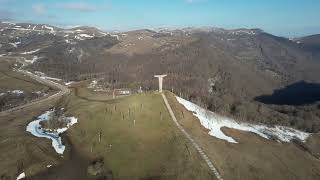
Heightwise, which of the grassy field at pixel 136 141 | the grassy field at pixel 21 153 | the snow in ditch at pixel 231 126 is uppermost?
the grassy field at pixel 136 141

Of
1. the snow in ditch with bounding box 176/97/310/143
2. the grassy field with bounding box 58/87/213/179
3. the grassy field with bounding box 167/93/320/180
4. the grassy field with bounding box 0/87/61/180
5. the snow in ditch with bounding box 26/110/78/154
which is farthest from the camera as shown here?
the snow in ditch with bounding box 176/97/310/143

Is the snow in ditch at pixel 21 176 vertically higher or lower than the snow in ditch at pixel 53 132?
higher

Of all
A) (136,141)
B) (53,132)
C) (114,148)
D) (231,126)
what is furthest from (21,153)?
(231,126)

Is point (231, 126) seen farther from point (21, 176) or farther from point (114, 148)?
point (21, 176)

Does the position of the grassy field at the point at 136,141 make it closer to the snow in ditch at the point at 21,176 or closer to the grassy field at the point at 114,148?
the grassy field at the point at 114,148

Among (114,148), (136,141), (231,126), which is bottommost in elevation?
(231,126)

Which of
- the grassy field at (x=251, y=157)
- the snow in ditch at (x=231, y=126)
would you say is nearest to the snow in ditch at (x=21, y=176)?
the grassy field at (x=251, y=157)

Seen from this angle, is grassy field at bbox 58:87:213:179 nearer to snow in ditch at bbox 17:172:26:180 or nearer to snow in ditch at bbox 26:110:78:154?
snow in ditch at bbox 26:110:78:154

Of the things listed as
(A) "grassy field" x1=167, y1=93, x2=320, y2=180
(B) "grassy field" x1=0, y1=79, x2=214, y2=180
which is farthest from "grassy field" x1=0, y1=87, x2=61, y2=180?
(A) "grassy field" x1=167, y1=93, x2=320, y2=180
